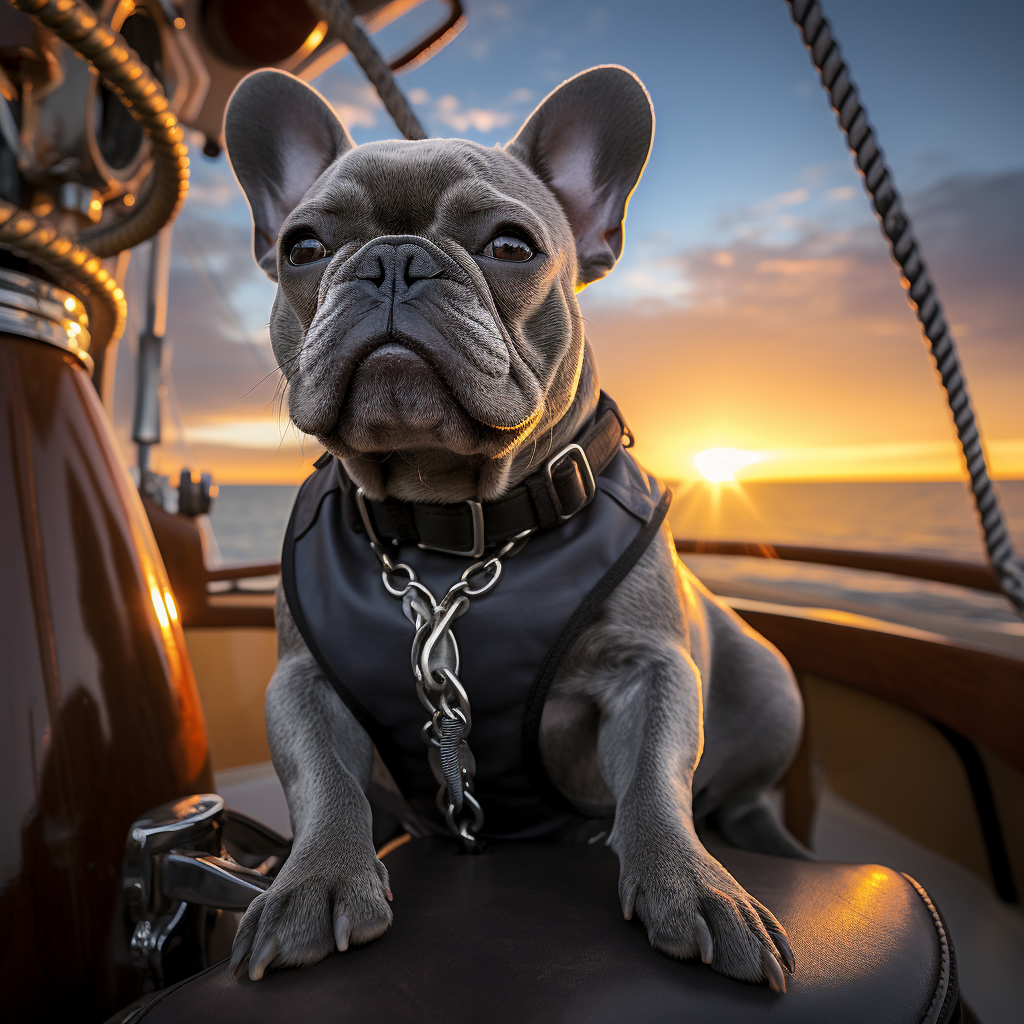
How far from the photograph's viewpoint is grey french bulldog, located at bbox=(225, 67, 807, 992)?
2.04ft

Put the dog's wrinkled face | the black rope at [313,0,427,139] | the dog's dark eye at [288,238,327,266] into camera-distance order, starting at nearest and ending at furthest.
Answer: the dog's wrinkled face → the dog's dark eye at [288,238,327,266] → the black rope at [313,0,427,139]

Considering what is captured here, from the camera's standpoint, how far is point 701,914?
60 cm

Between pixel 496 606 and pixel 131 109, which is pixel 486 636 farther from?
pixel 131 109

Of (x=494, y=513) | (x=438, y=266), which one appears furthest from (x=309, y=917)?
(x=438, y=266)

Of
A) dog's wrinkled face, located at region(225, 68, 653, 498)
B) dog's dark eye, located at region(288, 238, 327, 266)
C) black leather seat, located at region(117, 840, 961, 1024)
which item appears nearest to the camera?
black leather seat, located at region(117, 840, 961, 1024)

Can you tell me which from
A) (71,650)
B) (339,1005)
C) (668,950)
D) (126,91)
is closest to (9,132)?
(126,91)

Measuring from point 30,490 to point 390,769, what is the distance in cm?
54

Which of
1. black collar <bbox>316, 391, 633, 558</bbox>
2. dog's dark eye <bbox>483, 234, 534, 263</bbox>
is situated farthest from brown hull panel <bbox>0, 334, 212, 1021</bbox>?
dog's dark eye <bbox>483, 234, 534, 263</bbox>

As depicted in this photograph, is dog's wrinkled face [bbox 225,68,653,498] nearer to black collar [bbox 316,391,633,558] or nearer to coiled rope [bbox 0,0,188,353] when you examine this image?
black collar [bbox 316,391,633,558]

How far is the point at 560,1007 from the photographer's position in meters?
0.50

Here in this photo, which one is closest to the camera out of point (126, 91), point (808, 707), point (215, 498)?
point (126, 91)

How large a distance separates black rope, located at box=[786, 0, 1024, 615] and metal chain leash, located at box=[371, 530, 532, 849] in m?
0.58

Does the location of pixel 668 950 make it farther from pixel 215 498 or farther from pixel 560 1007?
pixel 215 498

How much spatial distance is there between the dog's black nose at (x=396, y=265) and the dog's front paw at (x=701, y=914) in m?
0.66
